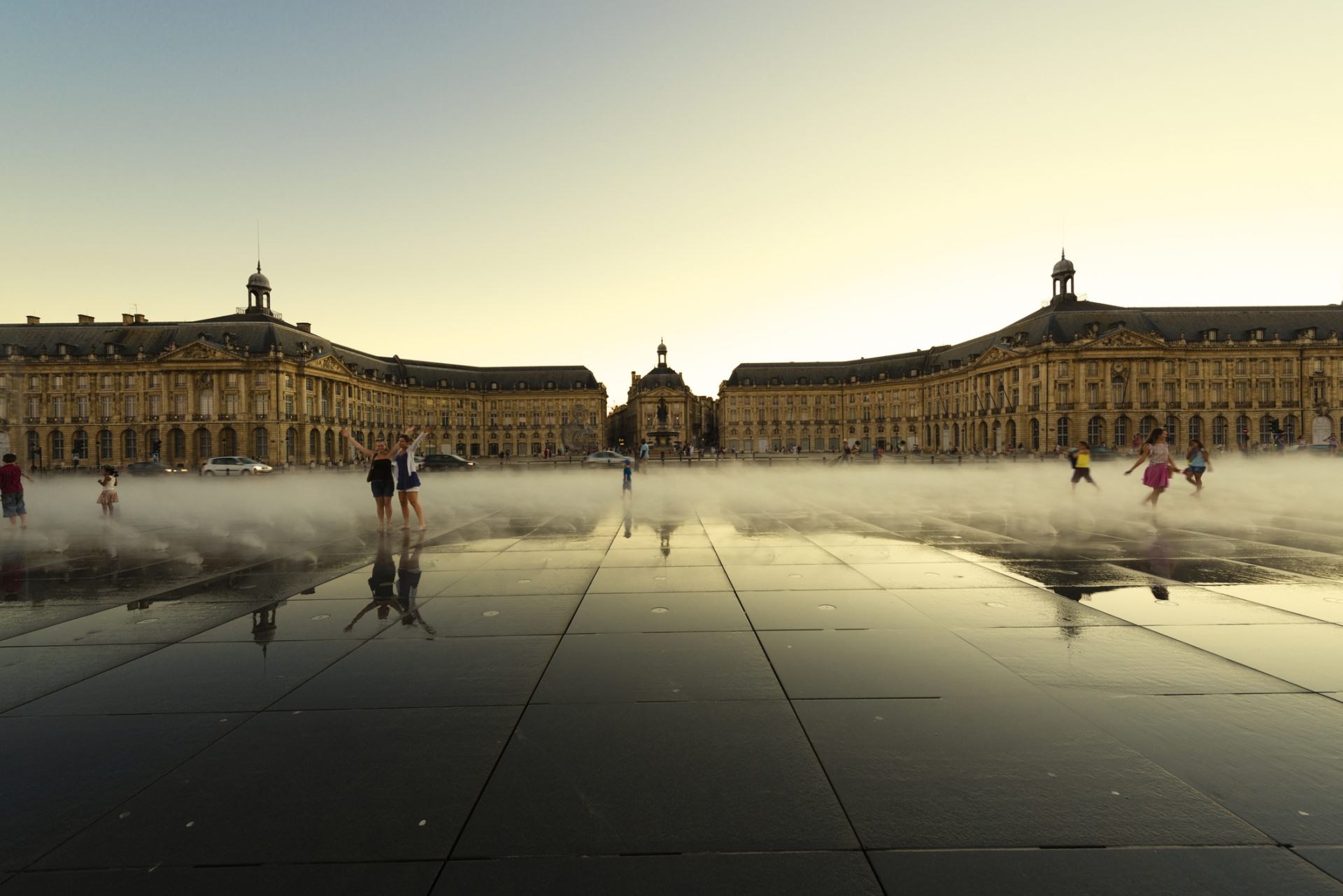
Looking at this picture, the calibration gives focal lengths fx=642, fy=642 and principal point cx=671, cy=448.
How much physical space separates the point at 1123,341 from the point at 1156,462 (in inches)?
3266

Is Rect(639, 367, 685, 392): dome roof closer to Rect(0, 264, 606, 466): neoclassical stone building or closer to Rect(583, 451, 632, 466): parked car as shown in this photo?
Rect(0, 264, 606, 466): neoclassical stone building

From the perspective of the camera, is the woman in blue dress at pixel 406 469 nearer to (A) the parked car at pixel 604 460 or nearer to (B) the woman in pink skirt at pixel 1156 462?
(B) the woman in pink skirt at pixel 1156 462

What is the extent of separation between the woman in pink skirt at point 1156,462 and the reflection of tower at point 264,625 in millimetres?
17278

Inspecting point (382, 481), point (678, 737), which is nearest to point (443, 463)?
point (382, 481)

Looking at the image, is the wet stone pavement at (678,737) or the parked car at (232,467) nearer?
the wet stone pavement at (678,737)

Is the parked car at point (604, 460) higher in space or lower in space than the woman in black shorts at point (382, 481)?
lower

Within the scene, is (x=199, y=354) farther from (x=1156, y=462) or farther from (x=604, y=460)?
(x=1156, y=462)

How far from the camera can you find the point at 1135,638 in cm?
551

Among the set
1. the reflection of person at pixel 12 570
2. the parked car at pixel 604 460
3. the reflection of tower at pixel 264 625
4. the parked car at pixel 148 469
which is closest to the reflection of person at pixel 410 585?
the reflection of tower at pixel 264 625

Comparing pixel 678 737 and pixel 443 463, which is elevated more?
pixel 443 463

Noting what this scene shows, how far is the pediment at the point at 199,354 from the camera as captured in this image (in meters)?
78.0

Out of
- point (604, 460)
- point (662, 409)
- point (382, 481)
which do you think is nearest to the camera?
point (382, 481)

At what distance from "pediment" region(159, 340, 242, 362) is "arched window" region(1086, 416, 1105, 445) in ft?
354

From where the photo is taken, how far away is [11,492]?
14547mm
